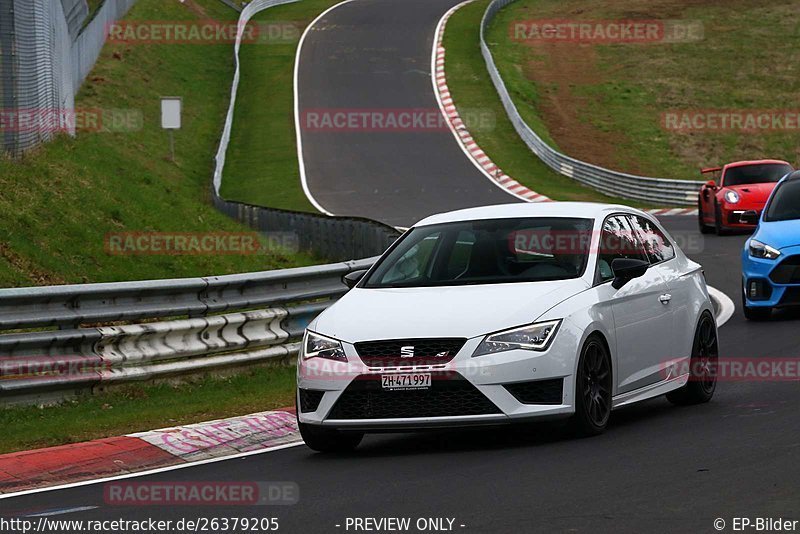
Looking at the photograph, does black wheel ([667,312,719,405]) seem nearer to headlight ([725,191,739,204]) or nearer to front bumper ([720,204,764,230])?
front bumper ([720,204,764,230])

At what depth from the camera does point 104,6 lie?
163 feet

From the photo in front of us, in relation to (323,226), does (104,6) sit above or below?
above

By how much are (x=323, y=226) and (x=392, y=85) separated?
32.4 m

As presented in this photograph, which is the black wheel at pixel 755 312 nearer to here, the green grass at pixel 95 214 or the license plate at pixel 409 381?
the green grass at pixel 95 214

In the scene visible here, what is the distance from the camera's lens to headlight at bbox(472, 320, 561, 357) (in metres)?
8.97

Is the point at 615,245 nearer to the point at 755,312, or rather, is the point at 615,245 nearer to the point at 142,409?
the point at 142,409

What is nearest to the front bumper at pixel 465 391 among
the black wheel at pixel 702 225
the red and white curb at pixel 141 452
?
the red and white curb at pixel 141 452

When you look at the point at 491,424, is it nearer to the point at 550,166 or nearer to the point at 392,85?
the point at 550,166

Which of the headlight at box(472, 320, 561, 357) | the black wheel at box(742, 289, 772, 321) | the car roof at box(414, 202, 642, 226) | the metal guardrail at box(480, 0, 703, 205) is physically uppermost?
the car roof at box(414, 202, 642, 226)

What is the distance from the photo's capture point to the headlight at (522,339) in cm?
897

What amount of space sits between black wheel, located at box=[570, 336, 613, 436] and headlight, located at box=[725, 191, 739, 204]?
1922 centimetres

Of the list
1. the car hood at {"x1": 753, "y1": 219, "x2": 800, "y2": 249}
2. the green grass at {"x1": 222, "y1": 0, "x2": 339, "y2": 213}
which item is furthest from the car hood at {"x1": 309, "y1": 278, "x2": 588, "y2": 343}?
the green grass at {"x1": 222, "y1": 0, "x2": 339, "y2": 213}

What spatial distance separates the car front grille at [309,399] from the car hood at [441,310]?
14.9 inches

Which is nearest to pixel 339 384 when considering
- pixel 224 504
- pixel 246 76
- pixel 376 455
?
pixel 376 455
